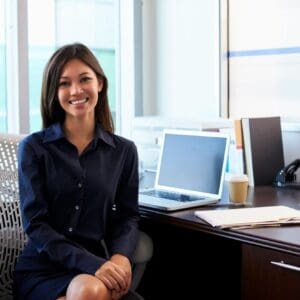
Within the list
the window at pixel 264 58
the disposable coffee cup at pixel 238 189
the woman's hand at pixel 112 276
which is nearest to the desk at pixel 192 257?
the disposable coffee cup at pixel 238 189

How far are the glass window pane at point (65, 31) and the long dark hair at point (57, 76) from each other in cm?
82

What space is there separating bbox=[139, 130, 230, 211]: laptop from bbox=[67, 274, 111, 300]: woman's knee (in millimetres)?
401

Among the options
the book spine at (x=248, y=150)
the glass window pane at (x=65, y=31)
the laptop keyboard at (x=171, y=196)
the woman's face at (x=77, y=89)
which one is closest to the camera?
the woman's face at (x=77, y=89)

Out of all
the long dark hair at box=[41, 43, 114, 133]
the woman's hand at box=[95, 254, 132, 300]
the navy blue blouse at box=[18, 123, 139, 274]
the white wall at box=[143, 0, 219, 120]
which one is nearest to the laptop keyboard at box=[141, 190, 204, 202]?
the navy blue blouse at box=[18, 123, 139, 274]

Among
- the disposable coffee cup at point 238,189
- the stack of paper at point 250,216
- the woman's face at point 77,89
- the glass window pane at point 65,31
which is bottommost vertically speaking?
the stack of paper at point 250,216

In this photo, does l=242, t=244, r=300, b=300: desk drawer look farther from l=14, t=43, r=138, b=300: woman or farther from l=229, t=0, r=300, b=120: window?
l=229, t=0, r=300, b=120: window

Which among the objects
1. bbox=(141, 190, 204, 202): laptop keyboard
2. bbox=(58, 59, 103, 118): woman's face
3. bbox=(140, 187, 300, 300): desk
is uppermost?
bbox=(58, 59, 103, 118): woman's face

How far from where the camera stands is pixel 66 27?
121 inches

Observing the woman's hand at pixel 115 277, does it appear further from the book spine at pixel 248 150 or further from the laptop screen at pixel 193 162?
the book spine at pixel 248 150

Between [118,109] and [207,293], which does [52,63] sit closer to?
[207,293]

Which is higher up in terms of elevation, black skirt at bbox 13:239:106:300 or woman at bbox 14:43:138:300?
woman at bbox 14:43:138:300

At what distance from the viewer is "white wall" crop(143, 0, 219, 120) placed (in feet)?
10.0

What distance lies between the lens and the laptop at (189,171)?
2109 millimetres

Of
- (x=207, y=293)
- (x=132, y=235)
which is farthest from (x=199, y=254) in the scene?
(x=132, y=235)
